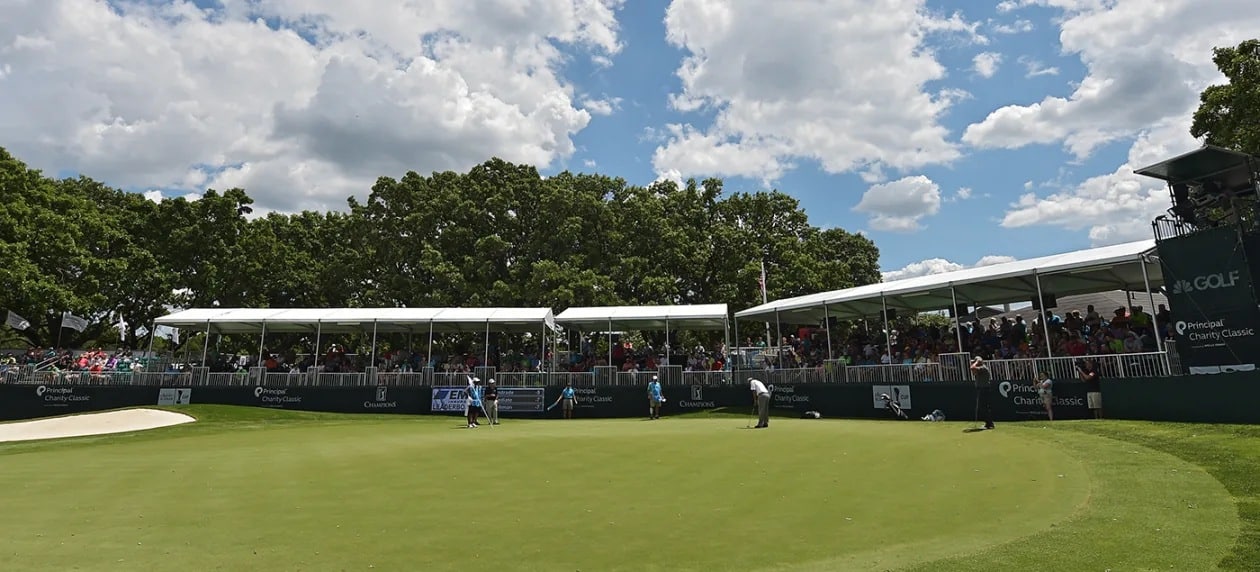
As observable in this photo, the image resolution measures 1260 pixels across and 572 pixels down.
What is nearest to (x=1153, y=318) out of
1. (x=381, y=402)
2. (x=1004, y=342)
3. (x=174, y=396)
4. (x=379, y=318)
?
(x=1004, y=342)

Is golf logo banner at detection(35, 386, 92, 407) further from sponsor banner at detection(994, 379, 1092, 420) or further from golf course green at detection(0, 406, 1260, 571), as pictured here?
sponsor banner at detection(994, 379, 1092, 420)

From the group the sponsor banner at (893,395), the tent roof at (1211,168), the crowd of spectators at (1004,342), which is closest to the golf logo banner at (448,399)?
the crowd of spectators at (1004,342)

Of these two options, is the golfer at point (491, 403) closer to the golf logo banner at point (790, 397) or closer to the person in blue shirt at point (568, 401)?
the person in blue shirt at point (568, 401)

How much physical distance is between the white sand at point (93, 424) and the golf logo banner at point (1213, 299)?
28564mm

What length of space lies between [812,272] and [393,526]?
33421mm

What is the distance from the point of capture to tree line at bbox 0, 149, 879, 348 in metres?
34.7

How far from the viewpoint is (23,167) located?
114 ft

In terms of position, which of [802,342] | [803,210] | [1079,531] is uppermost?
[803,210]

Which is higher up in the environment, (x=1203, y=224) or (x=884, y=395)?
(x=1203, y=224)

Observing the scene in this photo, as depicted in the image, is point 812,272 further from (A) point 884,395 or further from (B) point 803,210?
(A) point 884,395

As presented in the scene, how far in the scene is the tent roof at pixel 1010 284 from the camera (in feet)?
60.2

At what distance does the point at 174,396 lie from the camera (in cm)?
2784

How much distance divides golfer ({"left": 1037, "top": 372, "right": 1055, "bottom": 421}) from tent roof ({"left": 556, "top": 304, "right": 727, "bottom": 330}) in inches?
463

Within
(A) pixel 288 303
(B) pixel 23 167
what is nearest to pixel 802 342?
(A) pixel 288 303
